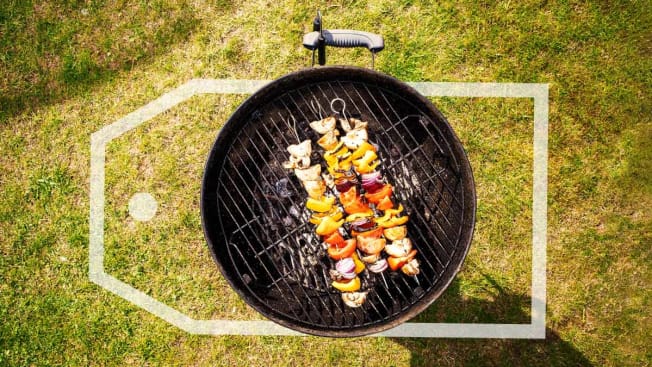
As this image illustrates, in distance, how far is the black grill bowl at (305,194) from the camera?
10.2 feet

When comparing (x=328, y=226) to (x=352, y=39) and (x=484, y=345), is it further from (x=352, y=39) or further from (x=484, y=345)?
(x=484, y=345)

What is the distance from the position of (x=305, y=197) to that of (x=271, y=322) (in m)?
1.56

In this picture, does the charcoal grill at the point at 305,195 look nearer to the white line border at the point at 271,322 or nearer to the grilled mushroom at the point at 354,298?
the grilled mushroom at the point at 354,298

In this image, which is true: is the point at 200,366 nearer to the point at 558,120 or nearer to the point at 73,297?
the point at 73,297

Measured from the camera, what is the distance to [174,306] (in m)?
4.26

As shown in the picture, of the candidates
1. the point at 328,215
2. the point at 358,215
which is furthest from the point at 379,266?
the point at 328,215

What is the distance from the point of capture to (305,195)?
10.8 ft

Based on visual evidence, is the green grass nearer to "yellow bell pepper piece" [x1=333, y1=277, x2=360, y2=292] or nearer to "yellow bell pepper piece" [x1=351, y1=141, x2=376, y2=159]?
"yellow bell pepper piece" [x1=333, y1=277, x2=360, y2=292]

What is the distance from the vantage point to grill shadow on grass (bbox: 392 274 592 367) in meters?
4.15

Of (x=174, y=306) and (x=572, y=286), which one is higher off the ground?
(x=572, y=286)

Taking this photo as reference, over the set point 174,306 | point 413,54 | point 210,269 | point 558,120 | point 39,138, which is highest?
point 413,54

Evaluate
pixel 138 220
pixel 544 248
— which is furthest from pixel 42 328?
pixel 544 248

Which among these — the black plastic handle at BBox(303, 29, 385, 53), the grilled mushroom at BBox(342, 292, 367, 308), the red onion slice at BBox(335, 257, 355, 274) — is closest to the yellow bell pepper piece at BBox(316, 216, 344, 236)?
the red onion slice at BBox(335, 257, 355, 274)

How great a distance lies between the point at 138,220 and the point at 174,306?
2.81ft
